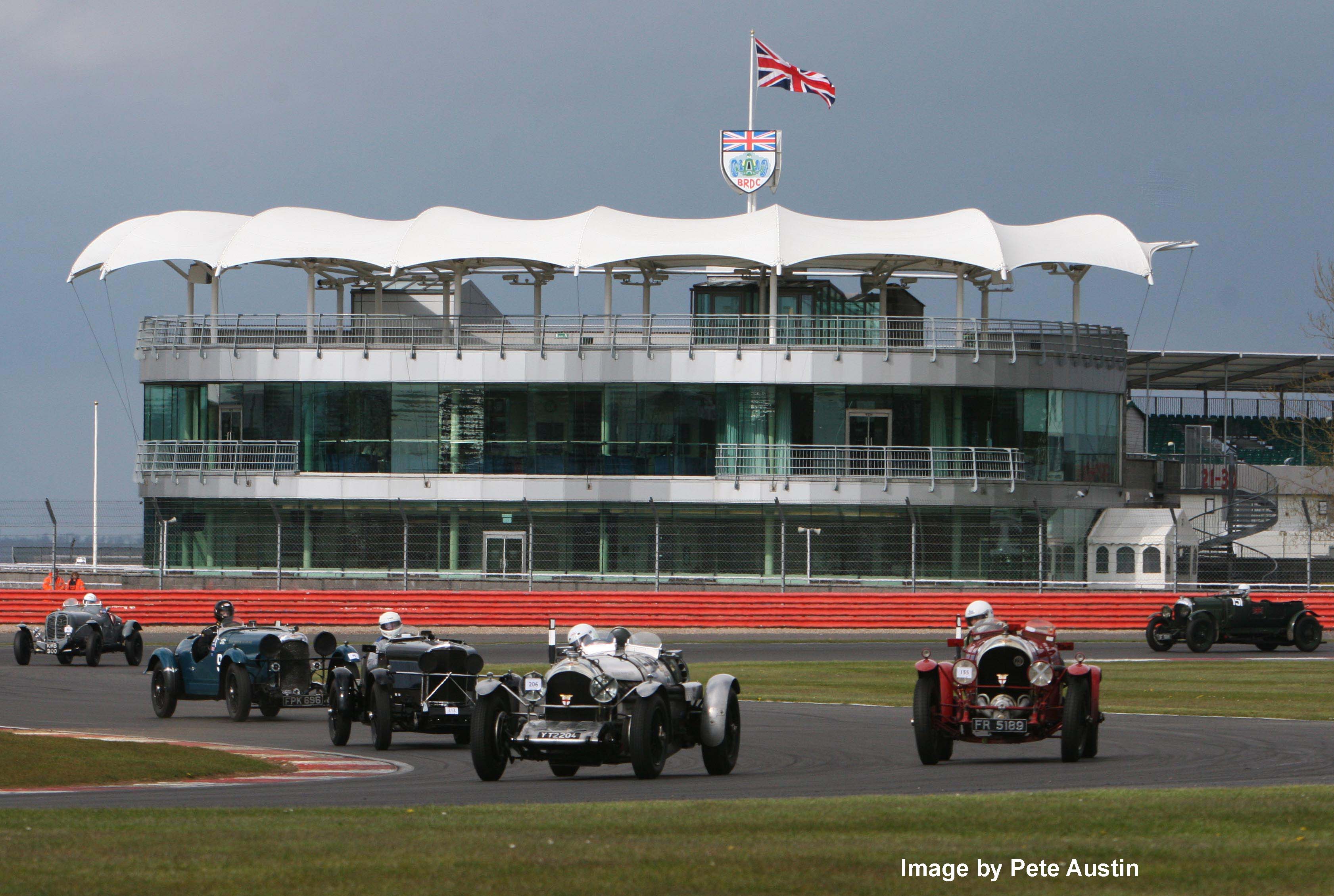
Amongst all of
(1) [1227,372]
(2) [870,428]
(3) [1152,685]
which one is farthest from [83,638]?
(1) [1227,372]

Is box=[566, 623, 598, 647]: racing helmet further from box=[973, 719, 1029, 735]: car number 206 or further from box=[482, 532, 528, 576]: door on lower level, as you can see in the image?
box=[482, 532, 528, 576]: door on lower level

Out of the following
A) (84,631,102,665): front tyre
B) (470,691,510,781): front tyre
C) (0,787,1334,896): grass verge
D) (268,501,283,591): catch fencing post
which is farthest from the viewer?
(268,501,283,591): catch fencing post

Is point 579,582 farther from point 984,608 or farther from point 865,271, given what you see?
point 984,608

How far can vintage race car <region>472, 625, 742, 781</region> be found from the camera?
13398 millimetres

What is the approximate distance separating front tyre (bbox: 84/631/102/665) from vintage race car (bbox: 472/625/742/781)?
56.8ft

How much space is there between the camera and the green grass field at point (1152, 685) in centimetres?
Answer: 2130

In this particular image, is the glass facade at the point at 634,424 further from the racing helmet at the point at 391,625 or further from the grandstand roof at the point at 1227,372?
the racing helmet at the point at 391,625

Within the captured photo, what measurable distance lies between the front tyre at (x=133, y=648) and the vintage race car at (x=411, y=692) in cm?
1347

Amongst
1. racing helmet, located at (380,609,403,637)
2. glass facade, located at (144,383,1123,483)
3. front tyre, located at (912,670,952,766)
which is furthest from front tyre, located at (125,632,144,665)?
glass facade, located at (144,383,1123,483)

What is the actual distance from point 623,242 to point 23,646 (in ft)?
85.7

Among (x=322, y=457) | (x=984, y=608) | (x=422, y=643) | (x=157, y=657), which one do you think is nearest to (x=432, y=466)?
(x=322, y=457)

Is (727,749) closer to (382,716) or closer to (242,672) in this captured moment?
(382,716)

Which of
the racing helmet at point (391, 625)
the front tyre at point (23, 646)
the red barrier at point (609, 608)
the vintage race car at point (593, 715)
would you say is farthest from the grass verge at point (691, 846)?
the red barrier at point (609, 608)

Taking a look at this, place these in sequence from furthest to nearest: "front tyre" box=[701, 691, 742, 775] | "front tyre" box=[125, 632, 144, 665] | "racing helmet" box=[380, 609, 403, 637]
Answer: "front tyre" box=[125, 632, 144, 665] < "racing helmet" box=[380, 609, 403, 637] < "front tyre" box=[701, 691, 742, 775]
